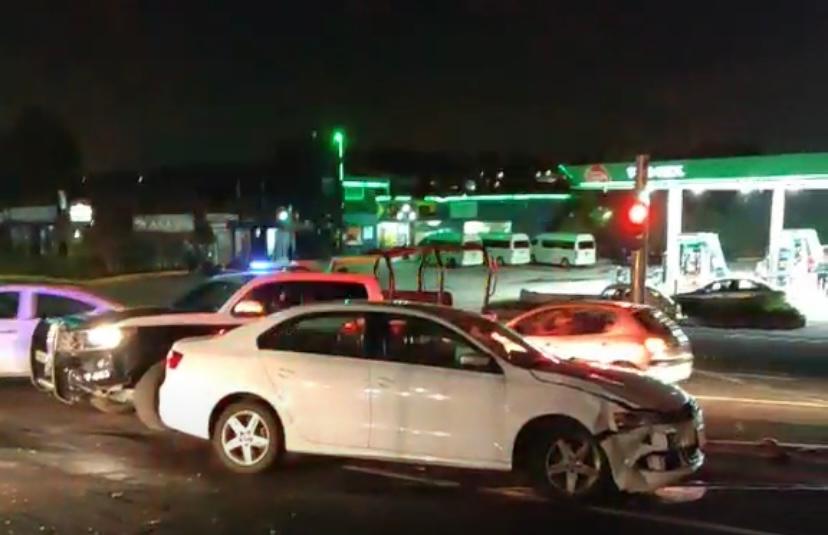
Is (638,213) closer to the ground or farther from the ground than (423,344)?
farther from the ground

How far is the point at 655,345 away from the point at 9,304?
28.3ft

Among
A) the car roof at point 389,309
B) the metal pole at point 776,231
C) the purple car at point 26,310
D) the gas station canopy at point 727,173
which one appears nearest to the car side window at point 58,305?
the purple car at point 26,310

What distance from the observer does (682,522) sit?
784 cm

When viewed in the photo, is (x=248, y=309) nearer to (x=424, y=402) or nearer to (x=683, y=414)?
(x=424, y=402)

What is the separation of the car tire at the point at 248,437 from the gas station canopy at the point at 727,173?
101 feet

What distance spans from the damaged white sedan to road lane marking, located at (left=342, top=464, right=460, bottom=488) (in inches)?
14.7

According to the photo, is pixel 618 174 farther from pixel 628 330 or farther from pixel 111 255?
pixel 628 330

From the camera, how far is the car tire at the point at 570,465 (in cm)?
828

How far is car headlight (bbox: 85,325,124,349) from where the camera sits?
38.6 feet

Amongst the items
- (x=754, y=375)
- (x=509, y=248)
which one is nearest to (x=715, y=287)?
(x=754, y=375)

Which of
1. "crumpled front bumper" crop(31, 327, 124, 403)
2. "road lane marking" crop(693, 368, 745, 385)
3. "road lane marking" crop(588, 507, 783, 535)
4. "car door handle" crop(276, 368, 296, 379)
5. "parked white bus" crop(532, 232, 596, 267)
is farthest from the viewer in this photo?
"parked white bus" crop(532, 232, 596, 267)

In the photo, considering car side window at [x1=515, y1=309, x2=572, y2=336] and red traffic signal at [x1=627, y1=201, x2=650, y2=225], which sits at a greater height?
red traffic signal at [x1=627, y1=201, x2=650, y2=225]

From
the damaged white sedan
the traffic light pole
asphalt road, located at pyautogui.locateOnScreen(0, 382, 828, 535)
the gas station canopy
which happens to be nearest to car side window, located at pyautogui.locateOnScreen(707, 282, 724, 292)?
the gas station canopy

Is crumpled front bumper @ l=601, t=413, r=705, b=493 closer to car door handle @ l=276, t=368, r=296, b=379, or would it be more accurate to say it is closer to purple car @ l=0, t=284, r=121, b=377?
car door handle @ l=276, t=368, r=296, b=379
